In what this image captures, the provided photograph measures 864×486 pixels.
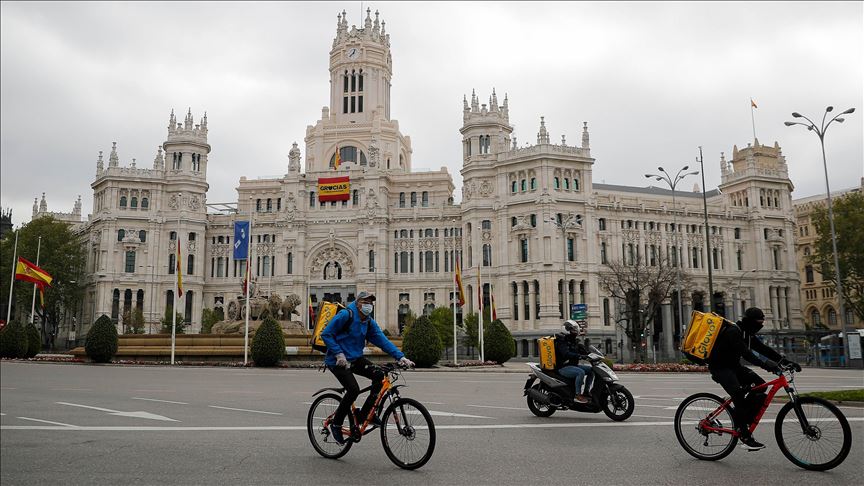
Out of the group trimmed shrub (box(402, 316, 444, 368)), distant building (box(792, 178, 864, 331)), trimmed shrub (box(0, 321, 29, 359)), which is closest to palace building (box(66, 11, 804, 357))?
distant building (box(792, 178, 864, 331))

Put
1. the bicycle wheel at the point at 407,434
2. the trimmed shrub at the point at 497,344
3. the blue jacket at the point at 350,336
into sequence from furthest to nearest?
1. the trimmed shrub at the point at 497,344
2. the blue jacket at the point at 350,336
3. the bicycle wheel at the point at 407,434

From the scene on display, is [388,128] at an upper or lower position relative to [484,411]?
upper

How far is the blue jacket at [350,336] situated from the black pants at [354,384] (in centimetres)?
15

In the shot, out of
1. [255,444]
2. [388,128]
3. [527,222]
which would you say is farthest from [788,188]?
[255,444]

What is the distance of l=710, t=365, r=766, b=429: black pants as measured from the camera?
9023mm

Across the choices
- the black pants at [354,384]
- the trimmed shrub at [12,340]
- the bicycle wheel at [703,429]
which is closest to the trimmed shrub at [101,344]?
the trimmed shrub at [12,340]

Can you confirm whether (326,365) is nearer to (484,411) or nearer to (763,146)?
(484,411)

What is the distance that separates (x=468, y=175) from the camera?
262 feet

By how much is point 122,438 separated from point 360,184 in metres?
78.2

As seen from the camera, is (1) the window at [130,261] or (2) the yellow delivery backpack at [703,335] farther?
(1) the window at [130,261]

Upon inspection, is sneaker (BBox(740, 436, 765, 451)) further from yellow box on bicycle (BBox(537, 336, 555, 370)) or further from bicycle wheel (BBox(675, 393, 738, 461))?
yellow box on bicycle (BBox(537, 336, 555, 370))

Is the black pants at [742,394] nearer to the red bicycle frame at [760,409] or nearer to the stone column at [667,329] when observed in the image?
the red bicycle frame at [760,409]

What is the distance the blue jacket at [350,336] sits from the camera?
902cm

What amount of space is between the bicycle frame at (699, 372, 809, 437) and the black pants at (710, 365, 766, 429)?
0.06 metres
